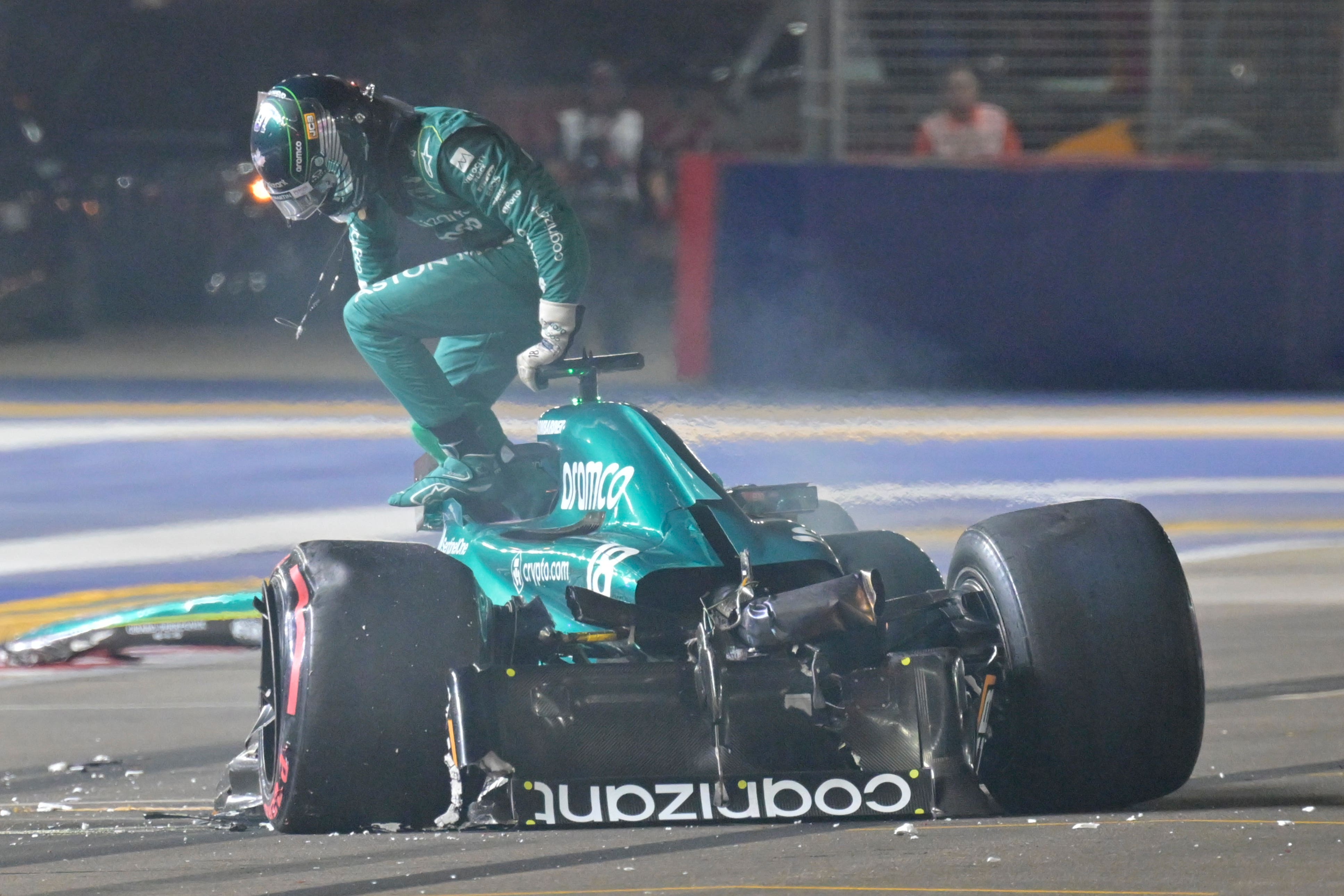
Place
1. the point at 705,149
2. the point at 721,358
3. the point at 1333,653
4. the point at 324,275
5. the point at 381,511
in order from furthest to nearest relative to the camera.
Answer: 1. the point at 705,149
2. the point at 721,358
3. the point at 381,511
4. the point at 1333,653
5. the point at 324,275

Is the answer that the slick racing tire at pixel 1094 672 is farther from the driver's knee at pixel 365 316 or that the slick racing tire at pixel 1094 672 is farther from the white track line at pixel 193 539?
the white track line at pixel 193 539

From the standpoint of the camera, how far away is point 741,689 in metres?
4.04

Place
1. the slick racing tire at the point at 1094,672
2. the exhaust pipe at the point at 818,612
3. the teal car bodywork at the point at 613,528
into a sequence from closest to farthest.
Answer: the exhaust pipe at the point at 818,612, the slick racing tire at the point at 1094,672, the teal car bodywork at the point at 613,528

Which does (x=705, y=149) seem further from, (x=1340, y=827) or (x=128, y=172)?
→ (x=1340, y=827)

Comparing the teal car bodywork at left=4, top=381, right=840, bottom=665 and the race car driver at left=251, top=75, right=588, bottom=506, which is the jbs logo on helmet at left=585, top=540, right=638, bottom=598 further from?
the race car driver at left=251, top=75, right=588, bottom=506

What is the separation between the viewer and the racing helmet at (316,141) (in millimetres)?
5070

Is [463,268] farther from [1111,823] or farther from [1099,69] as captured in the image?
[1099,69]

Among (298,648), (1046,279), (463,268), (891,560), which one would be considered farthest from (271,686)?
(1046,279)

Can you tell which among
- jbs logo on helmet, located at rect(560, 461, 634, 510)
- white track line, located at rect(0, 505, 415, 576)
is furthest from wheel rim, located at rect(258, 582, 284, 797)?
white track line, located at rect(0, 505, 415, 576)

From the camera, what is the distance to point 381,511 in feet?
30.2

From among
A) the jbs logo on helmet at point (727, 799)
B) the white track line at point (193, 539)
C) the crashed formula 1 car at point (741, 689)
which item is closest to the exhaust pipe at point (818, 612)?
the crashed formula 1 car at point (741, 689)

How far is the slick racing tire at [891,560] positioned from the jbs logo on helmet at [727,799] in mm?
902

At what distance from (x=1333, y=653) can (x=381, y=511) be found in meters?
4.41

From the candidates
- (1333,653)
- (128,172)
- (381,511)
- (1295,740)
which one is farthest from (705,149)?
(1295,740)
